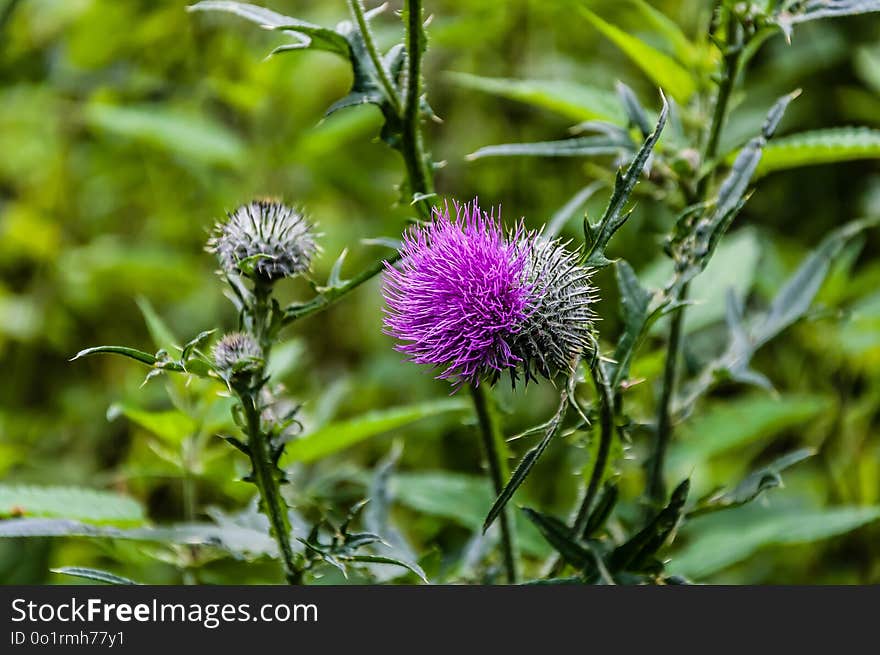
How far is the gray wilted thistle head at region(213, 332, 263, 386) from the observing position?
1.79 metres

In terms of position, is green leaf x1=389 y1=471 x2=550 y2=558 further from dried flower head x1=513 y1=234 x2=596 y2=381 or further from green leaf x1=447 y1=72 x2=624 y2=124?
green leaf x1=447 y1=72 x2=624 y2=124

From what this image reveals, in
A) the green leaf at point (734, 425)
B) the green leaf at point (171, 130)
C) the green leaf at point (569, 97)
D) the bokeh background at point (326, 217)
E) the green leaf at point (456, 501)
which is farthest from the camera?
the green leaf at point (171, 130)

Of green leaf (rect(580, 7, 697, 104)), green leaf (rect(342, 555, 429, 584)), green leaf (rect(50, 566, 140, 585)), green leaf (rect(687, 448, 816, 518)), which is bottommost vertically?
green leaf (rect(342, 555, 429, 584))

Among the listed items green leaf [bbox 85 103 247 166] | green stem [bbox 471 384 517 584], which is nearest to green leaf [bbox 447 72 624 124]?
green stem [bbox 471 384 517 584]

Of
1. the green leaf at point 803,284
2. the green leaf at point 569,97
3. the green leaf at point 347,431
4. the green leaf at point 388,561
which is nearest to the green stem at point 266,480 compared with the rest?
the green leaf at point 388,561

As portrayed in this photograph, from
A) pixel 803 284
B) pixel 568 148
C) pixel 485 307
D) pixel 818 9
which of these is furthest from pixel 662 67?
pixel 485 307

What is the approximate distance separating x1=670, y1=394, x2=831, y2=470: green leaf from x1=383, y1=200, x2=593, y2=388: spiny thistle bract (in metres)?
1.44

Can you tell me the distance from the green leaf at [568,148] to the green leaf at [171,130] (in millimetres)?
2261

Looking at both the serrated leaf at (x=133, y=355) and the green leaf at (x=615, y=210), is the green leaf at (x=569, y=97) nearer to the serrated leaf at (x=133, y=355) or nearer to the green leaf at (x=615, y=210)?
the green leaf at (x=615, y=210)

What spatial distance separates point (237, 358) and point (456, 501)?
1.17m

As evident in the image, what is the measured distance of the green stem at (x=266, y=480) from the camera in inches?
73.6

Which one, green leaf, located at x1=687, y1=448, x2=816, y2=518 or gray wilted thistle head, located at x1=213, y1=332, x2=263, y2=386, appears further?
green leaf, located at x1=687, y1=448, x2=816, y2=518

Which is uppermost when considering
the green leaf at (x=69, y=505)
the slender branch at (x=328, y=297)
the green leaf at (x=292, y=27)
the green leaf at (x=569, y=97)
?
the green leaf at (x=569, y=97)

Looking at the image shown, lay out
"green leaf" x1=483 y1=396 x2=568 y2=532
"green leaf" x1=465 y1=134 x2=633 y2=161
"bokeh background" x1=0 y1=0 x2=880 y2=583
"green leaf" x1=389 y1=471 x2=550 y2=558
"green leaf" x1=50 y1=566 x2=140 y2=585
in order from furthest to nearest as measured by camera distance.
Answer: "bokeh background" x1=0 y1=0 x2=880 y2=583, "green leaf" x1=389 y1=471 x2=550 y2=558, "green leaf" x1=465 y1=134 x2=633 y2=161, "green leaf" x1=50 y1=566 x2=140 y2=585, "green leaf" x1=483 y1=396 x2=568 y2=532
